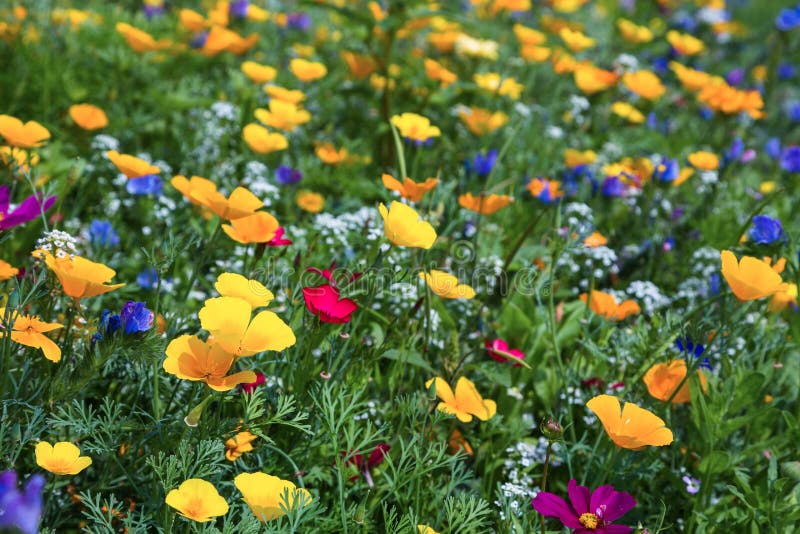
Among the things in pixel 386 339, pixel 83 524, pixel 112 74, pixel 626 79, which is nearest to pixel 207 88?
pixel 112 74

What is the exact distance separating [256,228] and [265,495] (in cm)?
56

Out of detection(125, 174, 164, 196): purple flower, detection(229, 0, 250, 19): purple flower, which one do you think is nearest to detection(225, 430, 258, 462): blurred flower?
detection(125, 174, 164, 196): purple flower

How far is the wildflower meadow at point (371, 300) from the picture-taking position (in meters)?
1.32

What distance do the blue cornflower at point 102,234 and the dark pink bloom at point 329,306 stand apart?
2.96 ft

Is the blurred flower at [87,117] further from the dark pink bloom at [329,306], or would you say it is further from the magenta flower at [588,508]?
the magenta flower at [588,508]

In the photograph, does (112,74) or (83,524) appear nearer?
(83,524)

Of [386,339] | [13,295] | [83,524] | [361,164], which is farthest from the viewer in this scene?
[361,164]

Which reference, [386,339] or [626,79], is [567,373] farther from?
[626,79]

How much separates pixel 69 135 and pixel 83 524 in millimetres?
1598

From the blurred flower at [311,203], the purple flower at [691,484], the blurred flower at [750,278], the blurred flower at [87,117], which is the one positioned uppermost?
the blurred flower at [750,278]

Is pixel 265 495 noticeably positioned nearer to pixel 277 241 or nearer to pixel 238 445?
pixel 238 445

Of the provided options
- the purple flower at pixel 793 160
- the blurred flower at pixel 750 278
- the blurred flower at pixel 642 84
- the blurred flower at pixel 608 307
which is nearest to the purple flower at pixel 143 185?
the blurred flower at pixel 608 307

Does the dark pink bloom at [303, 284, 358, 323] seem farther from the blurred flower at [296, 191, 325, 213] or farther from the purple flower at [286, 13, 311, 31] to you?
the purple flower at [286, 13, 311, 31]

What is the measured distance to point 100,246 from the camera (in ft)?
6.77
